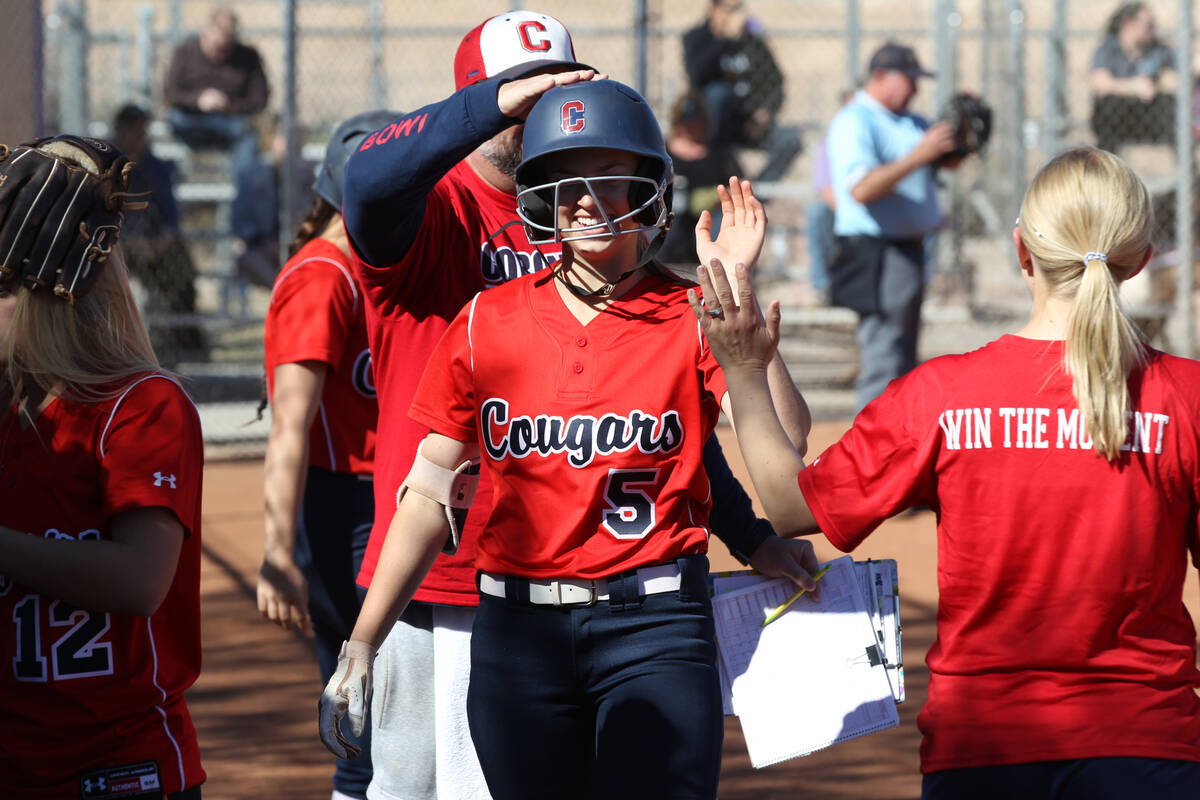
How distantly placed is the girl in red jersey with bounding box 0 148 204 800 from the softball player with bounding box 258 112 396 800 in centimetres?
123

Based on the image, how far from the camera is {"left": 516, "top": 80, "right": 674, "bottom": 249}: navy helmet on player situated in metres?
2.73

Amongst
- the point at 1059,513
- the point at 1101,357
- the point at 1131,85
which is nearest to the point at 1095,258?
the point at 1101,357

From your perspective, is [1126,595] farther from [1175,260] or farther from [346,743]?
[1175,260]

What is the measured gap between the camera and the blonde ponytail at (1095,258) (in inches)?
97.4

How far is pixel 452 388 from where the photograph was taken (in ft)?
9.45

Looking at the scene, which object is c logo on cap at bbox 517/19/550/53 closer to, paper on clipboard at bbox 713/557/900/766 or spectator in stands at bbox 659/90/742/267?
paper on clipboard at bbox 713/557/900/766

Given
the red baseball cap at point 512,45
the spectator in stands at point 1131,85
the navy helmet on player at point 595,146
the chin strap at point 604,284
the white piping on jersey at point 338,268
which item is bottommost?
the chin strap at point 604,284

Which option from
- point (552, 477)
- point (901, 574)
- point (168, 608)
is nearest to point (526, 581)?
point (552, 477)

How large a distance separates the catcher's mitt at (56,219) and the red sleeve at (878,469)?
4.41 feet

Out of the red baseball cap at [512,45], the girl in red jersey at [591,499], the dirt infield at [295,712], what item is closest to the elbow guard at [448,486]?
the girl in red jersey at [591,499]

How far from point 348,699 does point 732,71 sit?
10446 millimetres

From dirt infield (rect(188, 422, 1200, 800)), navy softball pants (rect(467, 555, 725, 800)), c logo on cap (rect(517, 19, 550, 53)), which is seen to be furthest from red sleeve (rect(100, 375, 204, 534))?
dirt infield (rect(188, 422, 1200, 800))

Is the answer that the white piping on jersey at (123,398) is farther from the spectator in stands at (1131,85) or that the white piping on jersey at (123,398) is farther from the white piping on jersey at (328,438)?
the spectator in stands at (1131,85)

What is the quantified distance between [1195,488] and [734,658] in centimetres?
93
